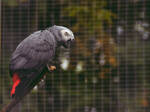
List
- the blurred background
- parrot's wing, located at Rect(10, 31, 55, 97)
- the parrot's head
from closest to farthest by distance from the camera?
parrot's wing, located at Rect(10, 31, 55, 97), the parrot's head, the blurred background

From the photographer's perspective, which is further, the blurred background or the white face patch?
the blurred background

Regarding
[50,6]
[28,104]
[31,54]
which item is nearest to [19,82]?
[31,54]

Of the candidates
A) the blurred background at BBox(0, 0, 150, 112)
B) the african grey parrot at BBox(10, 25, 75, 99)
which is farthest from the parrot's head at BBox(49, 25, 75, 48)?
the blurred background at BBox(0, 0, 150, 112)

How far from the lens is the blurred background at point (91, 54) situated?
2.16 metres

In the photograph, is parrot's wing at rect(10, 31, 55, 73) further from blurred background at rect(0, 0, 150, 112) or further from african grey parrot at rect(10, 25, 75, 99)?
blurred background at rect(0, 0, 150, 112)

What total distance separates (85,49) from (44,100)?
15.7 inches

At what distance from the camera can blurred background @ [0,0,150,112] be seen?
85.0 inches

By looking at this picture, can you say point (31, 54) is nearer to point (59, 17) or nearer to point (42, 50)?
point (42, 50)

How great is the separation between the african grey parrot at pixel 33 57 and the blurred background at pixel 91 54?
0.73 meters

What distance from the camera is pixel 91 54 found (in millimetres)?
2176

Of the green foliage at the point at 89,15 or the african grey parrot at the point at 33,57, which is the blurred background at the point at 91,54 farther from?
the african grey parrot at the point at 33,57

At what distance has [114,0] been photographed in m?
2.21

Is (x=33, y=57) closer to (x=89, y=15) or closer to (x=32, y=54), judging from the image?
(x=32, y=54)

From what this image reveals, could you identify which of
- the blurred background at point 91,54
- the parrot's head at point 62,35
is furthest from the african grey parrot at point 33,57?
the blurred background at point 91,54
